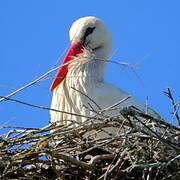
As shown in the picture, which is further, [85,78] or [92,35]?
[92,35]

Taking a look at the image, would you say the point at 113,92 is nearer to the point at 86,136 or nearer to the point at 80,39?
the point at 80,39

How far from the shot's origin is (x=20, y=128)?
231 inches

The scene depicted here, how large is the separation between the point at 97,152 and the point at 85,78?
221 centimetres

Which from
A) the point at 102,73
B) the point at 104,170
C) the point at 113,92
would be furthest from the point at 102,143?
the point at 102,73

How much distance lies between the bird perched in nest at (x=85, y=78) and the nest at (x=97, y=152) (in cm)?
153

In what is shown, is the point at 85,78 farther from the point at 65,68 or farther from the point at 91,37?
the point at 91,37

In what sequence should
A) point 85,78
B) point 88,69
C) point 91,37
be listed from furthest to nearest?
1. point 91,37
2. point 88,69
3. point 85,78

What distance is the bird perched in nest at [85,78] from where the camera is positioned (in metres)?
7.62

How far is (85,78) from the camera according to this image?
316 inches

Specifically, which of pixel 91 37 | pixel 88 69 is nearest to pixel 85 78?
pixel 88 69

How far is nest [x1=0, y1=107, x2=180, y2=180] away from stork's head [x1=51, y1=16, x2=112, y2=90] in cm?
236

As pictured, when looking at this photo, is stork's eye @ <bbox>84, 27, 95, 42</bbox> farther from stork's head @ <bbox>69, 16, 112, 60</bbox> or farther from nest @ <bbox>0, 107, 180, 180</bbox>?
nest @ <bbox>0, 107, 180, 180</bbox>

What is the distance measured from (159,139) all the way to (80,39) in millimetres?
2917

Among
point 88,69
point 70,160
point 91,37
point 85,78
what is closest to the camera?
point 70,160
